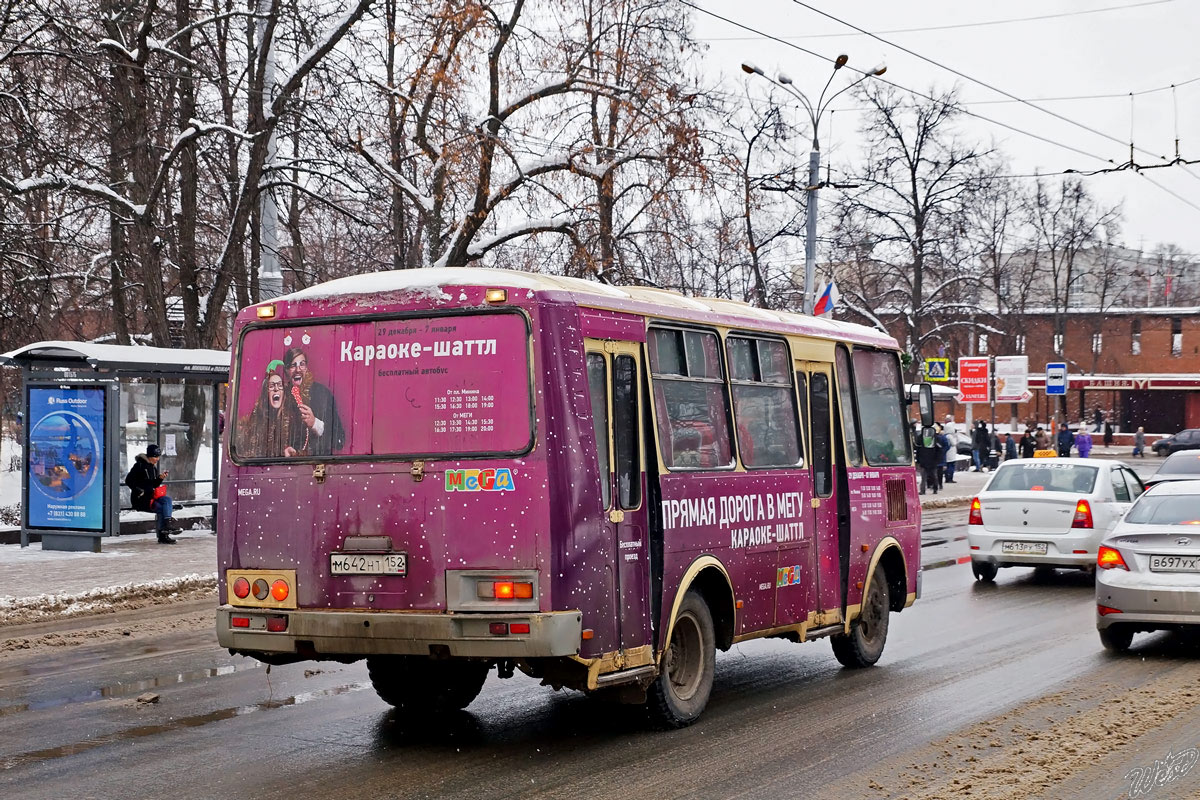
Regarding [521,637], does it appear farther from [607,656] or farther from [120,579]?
[120,579]

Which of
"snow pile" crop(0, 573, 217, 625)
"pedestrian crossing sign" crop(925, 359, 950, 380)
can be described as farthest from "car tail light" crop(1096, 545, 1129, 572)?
"pedestrian crossing sign" crop(925, 359, 950, 380)

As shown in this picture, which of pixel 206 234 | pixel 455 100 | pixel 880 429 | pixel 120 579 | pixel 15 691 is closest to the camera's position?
pixel 15 691

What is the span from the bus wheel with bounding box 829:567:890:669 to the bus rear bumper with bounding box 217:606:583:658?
4.32 meters

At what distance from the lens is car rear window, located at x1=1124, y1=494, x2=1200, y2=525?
11867 mm

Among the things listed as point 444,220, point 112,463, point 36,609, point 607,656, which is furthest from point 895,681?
point 444,220

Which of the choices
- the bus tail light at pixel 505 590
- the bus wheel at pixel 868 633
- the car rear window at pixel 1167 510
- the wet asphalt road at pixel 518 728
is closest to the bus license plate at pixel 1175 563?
the car rear window at pixel 1167 510

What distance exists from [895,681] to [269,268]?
58.4ft

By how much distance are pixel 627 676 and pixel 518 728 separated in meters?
1.16

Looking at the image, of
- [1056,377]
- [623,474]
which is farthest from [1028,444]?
[623,474]

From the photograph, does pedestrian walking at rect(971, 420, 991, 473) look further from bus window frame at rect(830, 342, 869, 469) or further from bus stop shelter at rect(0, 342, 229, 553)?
bus window frame at rect(830, 342, 869, 469)

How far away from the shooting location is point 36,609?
1461cm

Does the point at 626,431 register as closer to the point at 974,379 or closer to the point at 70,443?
the point at 70,443

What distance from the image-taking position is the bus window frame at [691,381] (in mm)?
8469

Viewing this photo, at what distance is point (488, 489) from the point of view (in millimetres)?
7531
